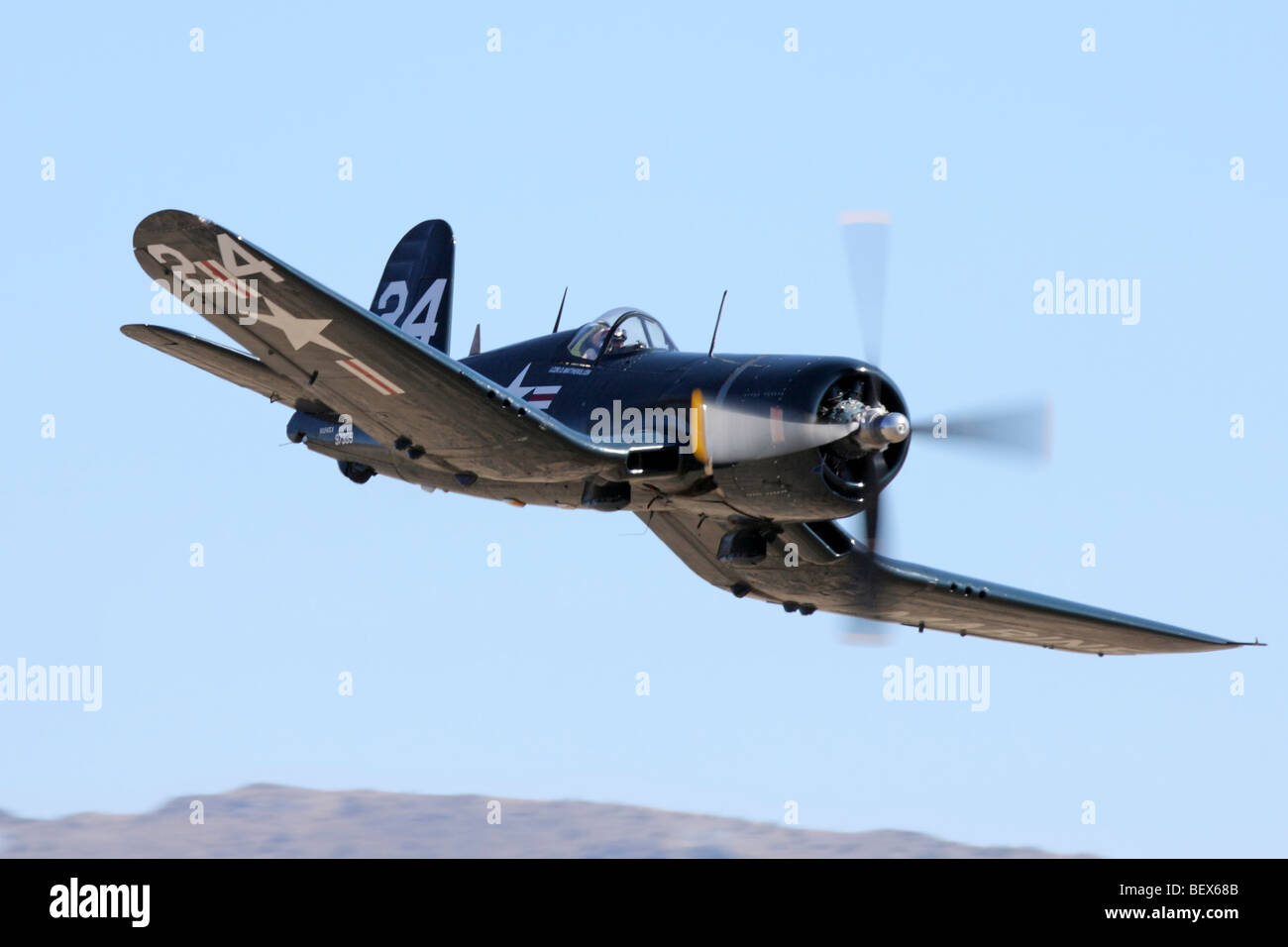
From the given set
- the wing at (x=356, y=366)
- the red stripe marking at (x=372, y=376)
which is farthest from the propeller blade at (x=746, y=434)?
the red stripe marking at (x=372, y=376)

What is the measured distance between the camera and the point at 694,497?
16562 mm

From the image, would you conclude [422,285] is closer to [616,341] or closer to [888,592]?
[616,341]

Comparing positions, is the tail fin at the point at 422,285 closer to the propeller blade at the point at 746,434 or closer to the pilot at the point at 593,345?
the pilot at the point at 593,345

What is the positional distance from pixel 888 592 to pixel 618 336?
4464mm

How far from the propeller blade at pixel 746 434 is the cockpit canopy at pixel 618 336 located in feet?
4.44

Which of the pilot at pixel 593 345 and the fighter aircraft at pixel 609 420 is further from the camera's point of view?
the pilot at pixel 593 345

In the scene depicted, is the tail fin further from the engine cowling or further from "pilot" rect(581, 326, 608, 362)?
the engine cowling

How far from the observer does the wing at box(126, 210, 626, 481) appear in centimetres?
1347

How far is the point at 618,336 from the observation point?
17172 mm

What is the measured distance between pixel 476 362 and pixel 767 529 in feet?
12.6

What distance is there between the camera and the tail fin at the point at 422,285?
19.6m

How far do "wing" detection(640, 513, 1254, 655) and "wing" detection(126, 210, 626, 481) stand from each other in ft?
8.80

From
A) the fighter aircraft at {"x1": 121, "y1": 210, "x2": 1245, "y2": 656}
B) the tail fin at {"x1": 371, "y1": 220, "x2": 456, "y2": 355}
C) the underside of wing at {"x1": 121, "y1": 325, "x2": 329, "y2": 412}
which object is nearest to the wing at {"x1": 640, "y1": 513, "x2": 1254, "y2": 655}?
the fighter aircraft at {"x1": 121, "y1": 210, "x2": 1245, "y2": 656}
